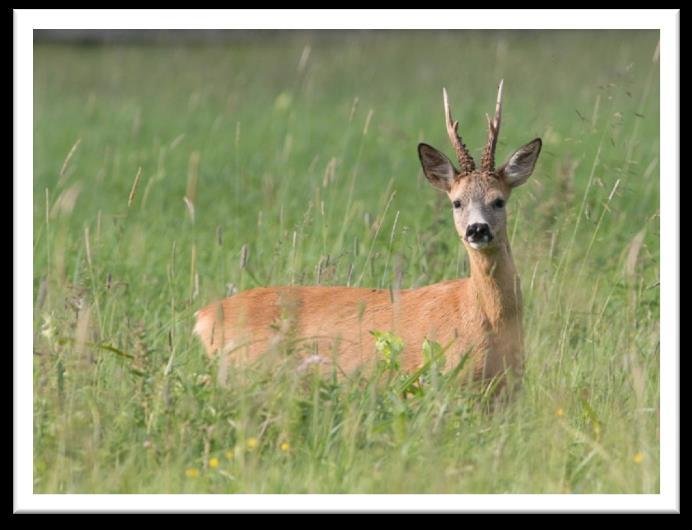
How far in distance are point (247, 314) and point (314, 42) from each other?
19.5 metres

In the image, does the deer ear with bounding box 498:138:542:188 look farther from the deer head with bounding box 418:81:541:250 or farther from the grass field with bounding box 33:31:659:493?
the grass field with bounding box 33:31:659:493

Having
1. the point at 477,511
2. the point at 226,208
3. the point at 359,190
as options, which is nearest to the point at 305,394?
the point at 477,511

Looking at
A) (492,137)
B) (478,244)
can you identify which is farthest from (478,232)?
(492,137)

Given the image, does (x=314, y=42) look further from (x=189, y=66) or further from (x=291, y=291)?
(x=291, y=291)

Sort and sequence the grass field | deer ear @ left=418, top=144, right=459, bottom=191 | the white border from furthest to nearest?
deer ear @ left=418, top=144, right=459, bottom=191 < the grass field < the white border

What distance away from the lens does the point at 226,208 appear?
36.0 feet

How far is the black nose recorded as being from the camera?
20.4 feet

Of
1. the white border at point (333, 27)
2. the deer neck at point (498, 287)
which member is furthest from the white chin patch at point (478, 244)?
the white border at point (333, 27)

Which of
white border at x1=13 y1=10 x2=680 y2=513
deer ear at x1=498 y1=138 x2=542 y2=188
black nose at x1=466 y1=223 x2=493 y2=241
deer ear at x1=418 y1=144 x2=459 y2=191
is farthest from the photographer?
deer ear at x1=418 y1=144 x2=459 y2=191

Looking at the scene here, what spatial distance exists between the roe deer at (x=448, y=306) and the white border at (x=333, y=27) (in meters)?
0.56

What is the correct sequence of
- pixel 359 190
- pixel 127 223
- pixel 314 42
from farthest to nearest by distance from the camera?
pixel 314 42 → pixel 359 190 → pixel 127 223

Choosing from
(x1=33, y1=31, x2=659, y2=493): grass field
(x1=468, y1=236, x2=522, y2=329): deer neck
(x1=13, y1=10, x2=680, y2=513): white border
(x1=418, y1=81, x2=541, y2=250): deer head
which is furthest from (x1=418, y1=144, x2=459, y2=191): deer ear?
(x1=13, y1=10, x2=680, y2=513): white border

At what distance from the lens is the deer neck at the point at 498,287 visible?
6.39 m

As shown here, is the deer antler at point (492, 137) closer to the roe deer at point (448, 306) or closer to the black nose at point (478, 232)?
the roe deer at point (448, 306)
